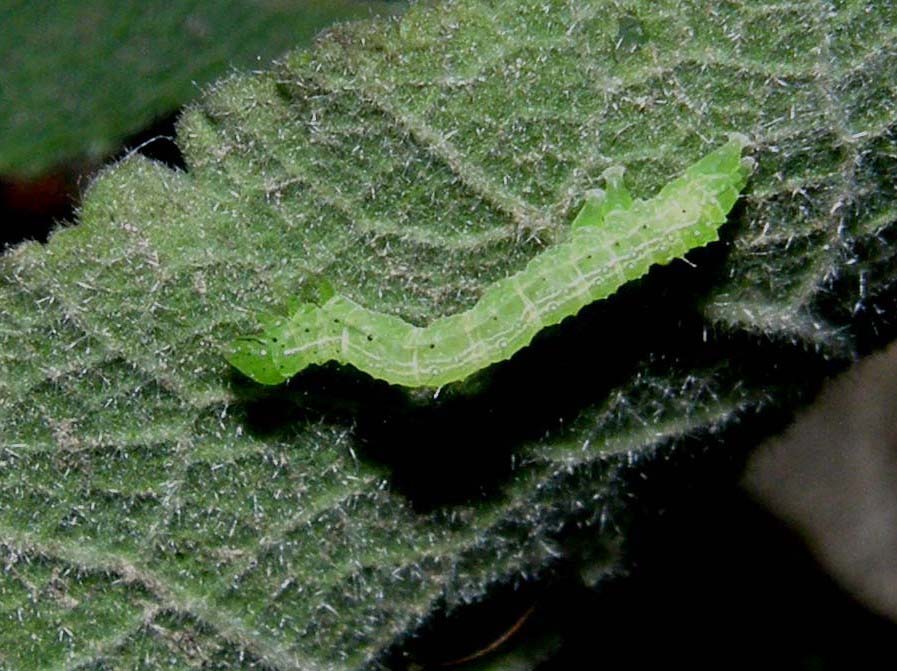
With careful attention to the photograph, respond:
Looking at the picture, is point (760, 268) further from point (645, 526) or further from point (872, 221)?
point (645, 526)

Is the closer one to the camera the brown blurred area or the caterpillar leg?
the caterpillar leg

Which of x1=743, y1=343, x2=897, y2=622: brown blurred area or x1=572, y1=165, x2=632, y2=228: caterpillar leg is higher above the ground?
x1=572, y1=165, x2=632, y2=228: caterpillar leg

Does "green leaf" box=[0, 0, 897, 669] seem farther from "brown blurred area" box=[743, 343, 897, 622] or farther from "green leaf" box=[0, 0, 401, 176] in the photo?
"brown blurred area" box=[743, 343, 897, 622]

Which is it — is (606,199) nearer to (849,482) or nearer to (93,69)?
(93,69)

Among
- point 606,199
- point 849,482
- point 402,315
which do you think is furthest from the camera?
point 849,482

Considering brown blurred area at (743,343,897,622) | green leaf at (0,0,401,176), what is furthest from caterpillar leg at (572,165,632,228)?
brown blurred area at (743,343,897,622)

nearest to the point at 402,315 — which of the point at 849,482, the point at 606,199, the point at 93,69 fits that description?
the point at 606,199
